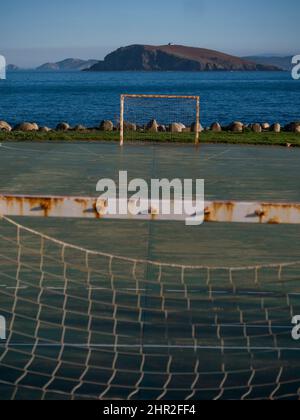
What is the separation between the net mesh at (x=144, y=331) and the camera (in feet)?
22.0

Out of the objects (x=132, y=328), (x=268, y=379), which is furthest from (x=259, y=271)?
(x=268, y=379)

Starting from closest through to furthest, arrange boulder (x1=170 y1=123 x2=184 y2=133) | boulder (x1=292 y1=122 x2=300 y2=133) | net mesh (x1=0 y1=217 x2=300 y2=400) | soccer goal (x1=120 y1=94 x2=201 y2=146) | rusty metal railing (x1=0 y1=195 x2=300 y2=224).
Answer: rusty metal railing (x1=0 y1=195 x2=300 y2=224), net mesh (x1=0 y1=217 x2=300 y2=400), soccer goal (x1=120 y1=94 x2=201 y2=146), boulder (x1=292 y1=122 x2=300 y2=133), boulder (x1=170 y1=123 x2=184 y2=133)

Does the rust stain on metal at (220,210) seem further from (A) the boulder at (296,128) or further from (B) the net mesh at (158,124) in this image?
(A) the boulder at (296,128)

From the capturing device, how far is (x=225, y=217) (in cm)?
600

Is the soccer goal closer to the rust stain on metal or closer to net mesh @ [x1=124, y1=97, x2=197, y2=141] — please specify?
net mesh @ [x1=124, y1=97, x2=197, y2=141]

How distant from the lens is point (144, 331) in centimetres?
803

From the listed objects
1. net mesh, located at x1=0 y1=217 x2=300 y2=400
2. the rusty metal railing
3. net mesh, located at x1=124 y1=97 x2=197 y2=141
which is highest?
the rusty metal railing

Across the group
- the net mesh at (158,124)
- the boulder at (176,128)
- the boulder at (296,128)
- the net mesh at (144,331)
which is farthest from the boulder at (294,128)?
Answer: the net mesh at (144,331)

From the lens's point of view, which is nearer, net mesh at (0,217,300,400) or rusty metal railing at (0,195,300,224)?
rusty metal railing at (0,195,300,224)

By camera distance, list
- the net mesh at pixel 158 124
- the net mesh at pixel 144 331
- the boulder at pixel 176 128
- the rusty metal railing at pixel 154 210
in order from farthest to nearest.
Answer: the boulder at pixel 176 128 → the net mesh at pixel 158 124 → the net mesh at pixel 144 331 → the rusty metal railing at pixel 154 210

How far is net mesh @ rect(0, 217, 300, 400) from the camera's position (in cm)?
670

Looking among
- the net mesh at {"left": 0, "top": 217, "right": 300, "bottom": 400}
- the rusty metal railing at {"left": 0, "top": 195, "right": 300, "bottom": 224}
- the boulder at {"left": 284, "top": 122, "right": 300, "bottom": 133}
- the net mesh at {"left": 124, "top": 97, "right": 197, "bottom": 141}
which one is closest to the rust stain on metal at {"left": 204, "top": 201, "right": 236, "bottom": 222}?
the rusty metal railing at {"left": 0, "top": 195, "right": 300, "bottom": 224}

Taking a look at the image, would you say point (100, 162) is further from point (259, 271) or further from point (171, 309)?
point (171, 309)
